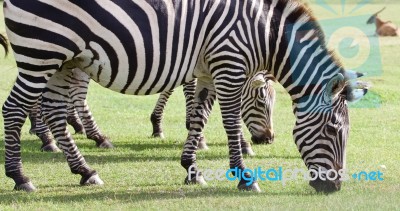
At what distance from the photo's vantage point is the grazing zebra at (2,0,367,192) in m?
8.42

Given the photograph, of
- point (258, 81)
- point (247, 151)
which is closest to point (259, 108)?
point (258, 81)

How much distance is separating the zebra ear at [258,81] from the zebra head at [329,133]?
2.90 meters

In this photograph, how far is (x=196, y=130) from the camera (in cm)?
983

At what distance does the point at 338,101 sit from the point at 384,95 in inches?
382

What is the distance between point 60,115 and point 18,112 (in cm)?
96

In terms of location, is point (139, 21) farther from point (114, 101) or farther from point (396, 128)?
point (114, 101)

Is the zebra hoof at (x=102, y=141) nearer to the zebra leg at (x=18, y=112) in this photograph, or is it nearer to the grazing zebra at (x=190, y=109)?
the grazing zebra at (x=190, y=109)

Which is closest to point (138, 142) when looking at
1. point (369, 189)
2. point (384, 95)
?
point (369, 189)

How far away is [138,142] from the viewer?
1312 centimetres

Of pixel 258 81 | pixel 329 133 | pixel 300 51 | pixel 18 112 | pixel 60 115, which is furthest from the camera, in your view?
pixel 258 81

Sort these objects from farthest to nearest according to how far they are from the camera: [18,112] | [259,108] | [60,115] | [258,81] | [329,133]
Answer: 1. [259,108]
2. [258,81]
3. [60,115]
4. [329,133]
5. [18,112]

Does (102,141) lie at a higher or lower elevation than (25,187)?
higher

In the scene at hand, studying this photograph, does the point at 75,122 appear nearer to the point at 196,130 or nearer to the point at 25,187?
the point at 196,130

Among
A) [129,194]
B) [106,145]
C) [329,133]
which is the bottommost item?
[129,194]
